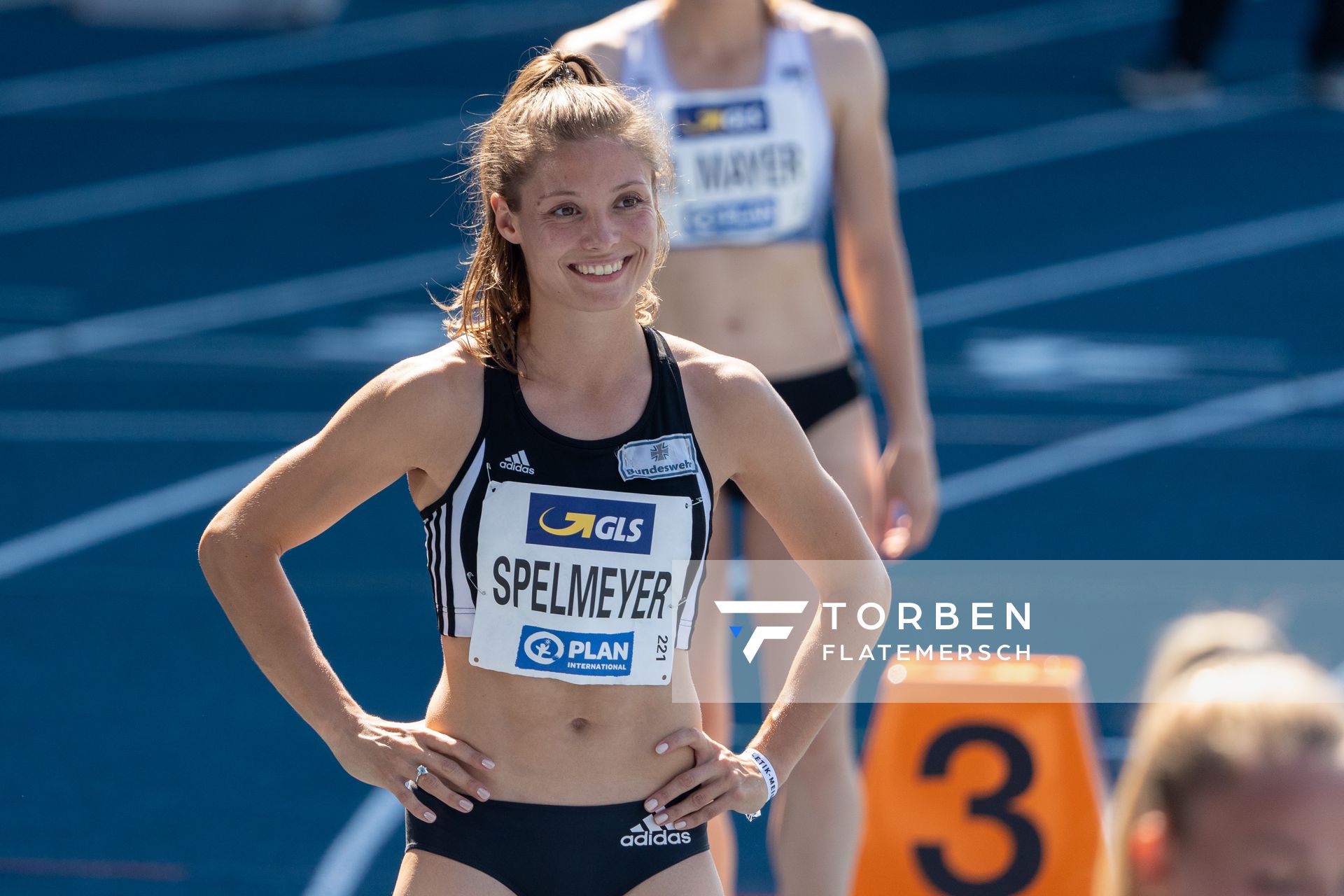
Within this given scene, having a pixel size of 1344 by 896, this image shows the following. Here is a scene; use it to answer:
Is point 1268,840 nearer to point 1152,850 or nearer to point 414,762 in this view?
point 1152,850

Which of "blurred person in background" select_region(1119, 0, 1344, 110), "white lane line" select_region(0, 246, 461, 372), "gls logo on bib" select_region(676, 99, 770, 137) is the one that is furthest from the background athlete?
"blurred person in background" select_region(1119, 0, 1344, 110)

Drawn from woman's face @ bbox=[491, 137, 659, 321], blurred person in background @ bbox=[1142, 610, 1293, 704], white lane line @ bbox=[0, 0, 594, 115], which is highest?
white lane line @ bbox=[0, 0, 594, 115]

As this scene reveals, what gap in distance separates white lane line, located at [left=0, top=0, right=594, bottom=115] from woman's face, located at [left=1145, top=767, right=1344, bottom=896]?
14.1 metres

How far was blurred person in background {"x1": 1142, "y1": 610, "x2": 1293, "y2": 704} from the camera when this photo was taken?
173 centimetres

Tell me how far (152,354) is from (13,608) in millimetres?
3192

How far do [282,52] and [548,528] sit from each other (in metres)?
14.6

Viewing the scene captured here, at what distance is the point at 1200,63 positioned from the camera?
14656 mm

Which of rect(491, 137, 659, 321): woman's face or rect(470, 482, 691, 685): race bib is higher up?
rect(491, 137, 659, 321): woman's face

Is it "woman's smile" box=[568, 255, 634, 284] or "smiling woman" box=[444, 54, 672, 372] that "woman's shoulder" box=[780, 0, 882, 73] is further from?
"woman's smile" box=[568, 255, 634, 284]

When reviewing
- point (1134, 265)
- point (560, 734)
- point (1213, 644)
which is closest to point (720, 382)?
point (560, 734)

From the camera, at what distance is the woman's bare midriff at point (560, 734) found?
2.80 metres

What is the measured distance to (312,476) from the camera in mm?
2809

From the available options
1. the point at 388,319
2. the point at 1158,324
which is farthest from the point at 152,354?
the point at 1158,324

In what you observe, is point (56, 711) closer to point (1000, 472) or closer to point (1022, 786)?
point (1022, 786)
